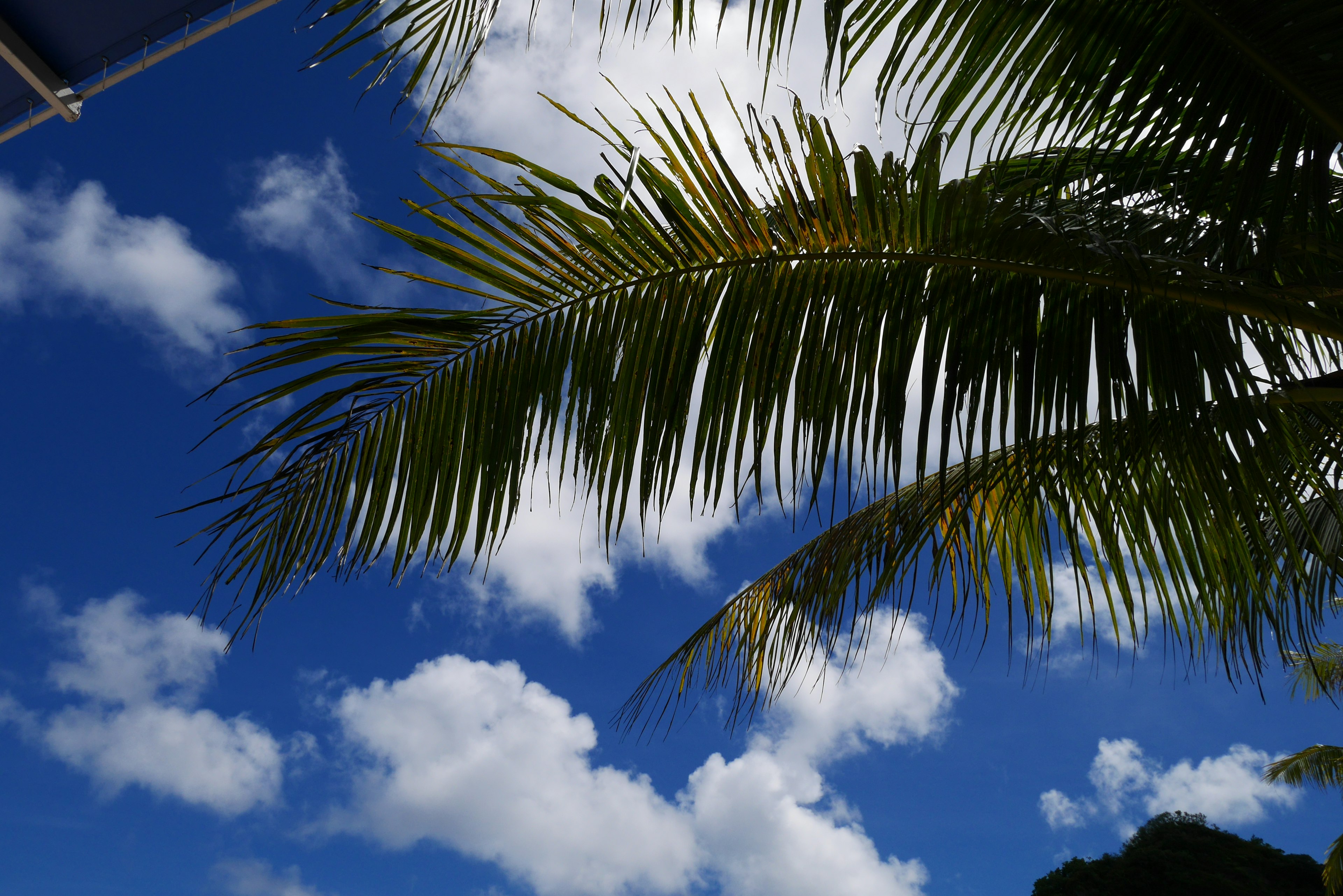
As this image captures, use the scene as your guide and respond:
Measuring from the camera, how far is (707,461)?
176cm

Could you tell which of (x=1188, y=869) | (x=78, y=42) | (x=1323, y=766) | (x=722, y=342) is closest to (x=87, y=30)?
(x=78, y=42)

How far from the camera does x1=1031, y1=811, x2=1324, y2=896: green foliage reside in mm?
21125

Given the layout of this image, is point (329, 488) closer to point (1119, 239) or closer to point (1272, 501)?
point (1119, 239)

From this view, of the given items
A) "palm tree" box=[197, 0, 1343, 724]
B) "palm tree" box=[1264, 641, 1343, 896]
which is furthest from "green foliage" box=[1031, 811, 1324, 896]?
"palm tree" box=[197, 0, 1343, 724]

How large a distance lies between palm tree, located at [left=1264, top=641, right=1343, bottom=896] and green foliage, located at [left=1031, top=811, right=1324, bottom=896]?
30.5 ft

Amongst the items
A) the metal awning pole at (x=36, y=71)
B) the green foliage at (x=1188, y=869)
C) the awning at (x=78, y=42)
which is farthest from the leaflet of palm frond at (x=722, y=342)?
the green foliage at (x=1188, y=869)

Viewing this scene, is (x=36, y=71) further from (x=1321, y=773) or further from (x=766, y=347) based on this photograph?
(x=1321, y=773)

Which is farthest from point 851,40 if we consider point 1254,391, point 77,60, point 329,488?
point 77,60

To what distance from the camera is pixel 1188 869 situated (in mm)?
21609

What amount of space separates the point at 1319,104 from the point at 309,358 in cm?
189

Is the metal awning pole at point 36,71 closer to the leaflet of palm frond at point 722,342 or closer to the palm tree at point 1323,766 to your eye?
the leaflet of palm frond at point 722,342

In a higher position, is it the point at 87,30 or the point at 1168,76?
the point at 87,30

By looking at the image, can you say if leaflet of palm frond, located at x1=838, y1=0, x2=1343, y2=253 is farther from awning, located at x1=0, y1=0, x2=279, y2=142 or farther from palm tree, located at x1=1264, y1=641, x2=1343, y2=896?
palm tree, located at x1=1264, y1=641, x2=1343, y2=896

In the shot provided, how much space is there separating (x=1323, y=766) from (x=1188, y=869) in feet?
35.6
